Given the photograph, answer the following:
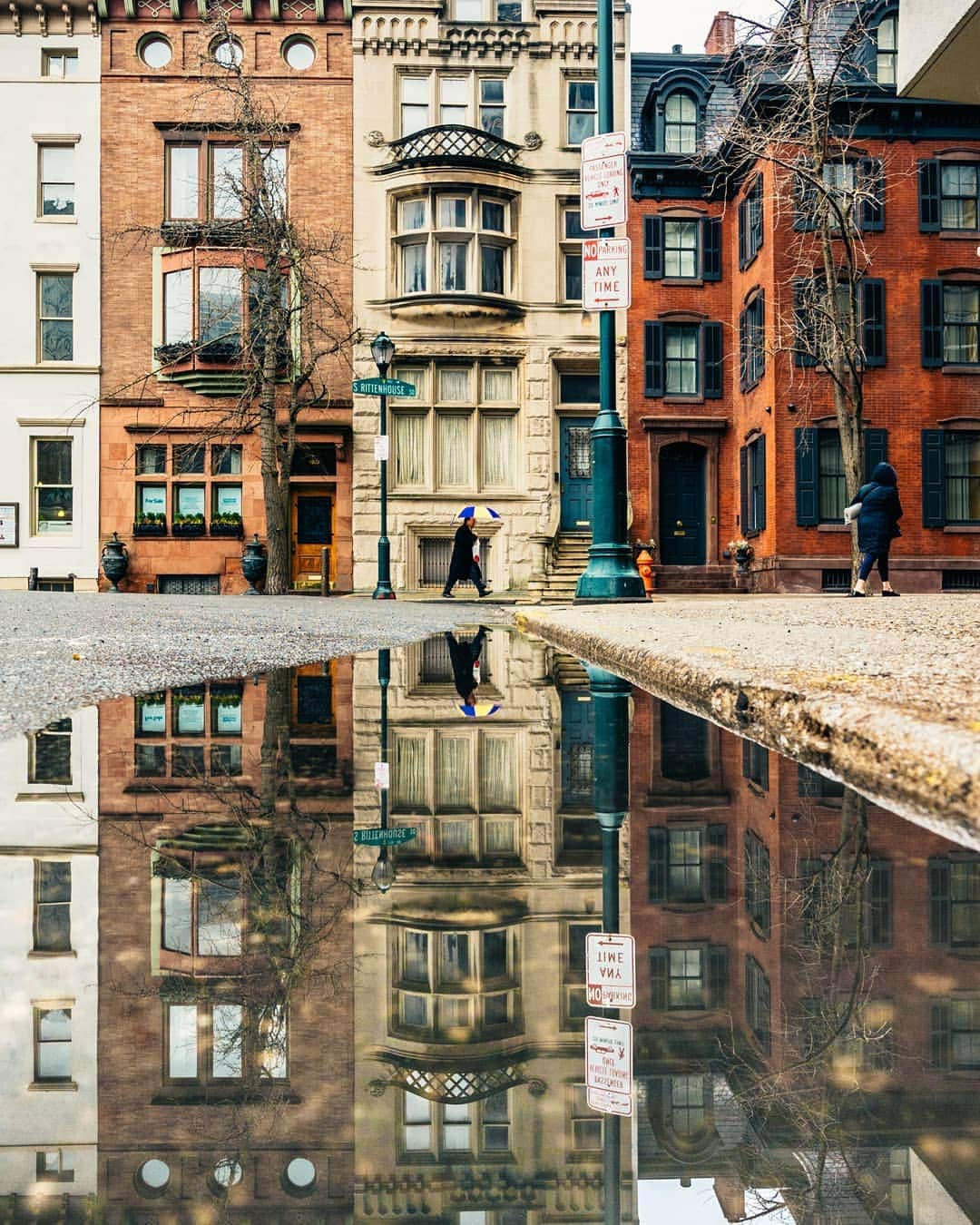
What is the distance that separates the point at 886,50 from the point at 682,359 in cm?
771

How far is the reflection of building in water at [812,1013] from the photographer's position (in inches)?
42.2

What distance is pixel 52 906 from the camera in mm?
1839

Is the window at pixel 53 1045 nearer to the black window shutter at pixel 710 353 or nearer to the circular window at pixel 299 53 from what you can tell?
the black window shutter at pixel 710 353

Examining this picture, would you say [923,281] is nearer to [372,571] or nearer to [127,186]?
[372,571]

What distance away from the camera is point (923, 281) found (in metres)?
24.8

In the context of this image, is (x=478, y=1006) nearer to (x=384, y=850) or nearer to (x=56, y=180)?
(x=384, y=850)

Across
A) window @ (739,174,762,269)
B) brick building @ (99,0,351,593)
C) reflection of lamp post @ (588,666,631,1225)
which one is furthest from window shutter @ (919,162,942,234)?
reflection of lamp post @ (588,666,631,1225)

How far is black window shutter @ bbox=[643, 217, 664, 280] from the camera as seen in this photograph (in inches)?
1074

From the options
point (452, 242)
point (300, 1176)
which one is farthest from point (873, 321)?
point (300, 1176)

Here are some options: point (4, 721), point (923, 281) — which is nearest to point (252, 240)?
point (923, 281)

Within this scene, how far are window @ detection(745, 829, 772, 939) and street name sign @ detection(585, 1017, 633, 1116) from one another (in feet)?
1.28

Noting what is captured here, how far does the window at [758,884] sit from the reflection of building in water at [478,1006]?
0.79 ft

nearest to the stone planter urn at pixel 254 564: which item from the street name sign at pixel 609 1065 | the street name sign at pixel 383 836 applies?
the street name sign at pixel 383 836

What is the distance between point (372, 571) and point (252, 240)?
310 inches
